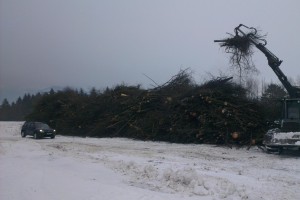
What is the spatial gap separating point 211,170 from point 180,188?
11.8 feet

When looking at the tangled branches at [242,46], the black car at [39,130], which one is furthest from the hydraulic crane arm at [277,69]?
the black car at [39,130]

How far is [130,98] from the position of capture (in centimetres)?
3262

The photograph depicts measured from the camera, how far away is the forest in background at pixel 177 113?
25.2 meters

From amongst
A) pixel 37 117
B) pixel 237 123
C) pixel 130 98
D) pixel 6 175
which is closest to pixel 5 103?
pixel 37 117

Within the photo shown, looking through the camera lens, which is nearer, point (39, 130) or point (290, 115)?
point (290, 115)

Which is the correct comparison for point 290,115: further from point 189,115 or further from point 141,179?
point 141,179

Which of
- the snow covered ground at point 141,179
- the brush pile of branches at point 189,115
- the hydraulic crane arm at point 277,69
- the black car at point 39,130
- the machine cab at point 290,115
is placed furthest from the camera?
the black car at point 39,130

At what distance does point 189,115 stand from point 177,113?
39.9 inches

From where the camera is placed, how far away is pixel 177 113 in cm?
2750

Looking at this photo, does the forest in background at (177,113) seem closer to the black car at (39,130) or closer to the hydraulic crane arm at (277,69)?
the hydraulic crane arm at (277,69)

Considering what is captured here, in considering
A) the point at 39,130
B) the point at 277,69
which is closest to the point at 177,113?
the point at 277,69

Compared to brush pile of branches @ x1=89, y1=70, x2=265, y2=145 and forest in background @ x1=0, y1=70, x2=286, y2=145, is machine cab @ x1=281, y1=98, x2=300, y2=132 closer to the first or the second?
forest in background @ x1=0, y1=70, x2=286, y2=145

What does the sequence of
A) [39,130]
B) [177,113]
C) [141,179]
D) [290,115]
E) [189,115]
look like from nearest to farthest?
1. [141,179]
2. [290,115]
3. [189,115]
4. [177,113]
5. [39,130]

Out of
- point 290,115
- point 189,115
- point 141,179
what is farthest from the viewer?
point 189,115
